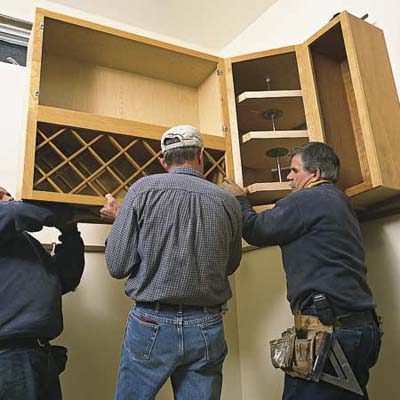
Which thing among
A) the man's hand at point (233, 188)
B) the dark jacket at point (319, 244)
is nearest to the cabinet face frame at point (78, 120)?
the man's hand at point (233, 188)

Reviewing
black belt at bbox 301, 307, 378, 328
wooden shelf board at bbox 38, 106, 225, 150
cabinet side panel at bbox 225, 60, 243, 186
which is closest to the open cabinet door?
cabinet side panel at bbox 225, 60, 243, 186

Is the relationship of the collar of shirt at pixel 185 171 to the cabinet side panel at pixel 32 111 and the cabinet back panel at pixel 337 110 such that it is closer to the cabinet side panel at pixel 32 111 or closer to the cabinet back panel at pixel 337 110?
the cabinet side panel at pixel 32 111

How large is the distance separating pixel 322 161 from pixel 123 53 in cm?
92

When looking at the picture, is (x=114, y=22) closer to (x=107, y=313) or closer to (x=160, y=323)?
(x=107, y=313)

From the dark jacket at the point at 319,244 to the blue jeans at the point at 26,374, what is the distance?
73cm

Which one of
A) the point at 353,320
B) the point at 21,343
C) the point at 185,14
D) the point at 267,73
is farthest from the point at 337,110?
the point at 21,343

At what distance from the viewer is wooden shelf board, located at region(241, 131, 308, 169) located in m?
1.57

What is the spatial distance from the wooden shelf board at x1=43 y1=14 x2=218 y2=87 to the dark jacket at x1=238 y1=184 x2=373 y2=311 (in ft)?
2.65

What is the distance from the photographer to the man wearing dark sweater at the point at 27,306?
Result: 3.77 ft

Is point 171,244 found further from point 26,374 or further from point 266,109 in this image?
point 266,109

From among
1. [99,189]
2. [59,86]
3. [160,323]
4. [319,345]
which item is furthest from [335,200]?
[59,86]

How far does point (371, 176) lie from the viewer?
1.28 meters

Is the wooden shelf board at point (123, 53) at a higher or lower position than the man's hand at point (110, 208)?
higher

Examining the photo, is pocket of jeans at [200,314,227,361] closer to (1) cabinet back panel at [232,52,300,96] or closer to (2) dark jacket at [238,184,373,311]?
(2) dark jacket at [238,184,373,311]
